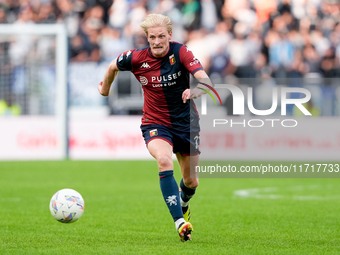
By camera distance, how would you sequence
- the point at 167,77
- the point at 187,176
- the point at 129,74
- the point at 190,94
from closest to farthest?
the point at 190,94 → the point at 167,77 → the point at 187,176 → the point at 129,74

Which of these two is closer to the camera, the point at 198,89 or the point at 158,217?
the point at 198,89

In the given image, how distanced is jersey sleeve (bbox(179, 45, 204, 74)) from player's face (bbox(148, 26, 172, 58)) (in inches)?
7.0

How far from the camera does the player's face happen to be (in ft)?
19.4

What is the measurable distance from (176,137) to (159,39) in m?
1.08

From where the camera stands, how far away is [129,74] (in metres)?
17.0

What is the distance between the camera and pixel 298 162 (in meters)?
15.8

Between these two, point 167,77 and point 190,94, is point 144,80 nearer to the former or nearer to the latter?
point 167,77

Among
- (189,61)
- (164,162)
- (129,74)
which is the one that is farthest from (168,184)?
(129,74)

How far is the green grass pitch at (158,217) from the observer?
222 inches

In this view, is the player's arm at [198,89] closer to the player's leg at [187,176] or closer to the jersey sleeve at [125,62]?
the jersey sleeve at [125,62]

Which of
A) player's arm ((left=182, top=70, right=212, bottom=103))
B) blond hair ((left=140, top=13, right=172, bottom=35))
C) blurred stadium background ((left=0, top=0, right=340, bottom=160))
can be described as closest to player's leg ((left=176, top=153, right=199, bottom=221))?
player's arm ((left=182, top=70, right=212, bottom=103))

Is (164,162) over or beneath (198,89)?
beneath

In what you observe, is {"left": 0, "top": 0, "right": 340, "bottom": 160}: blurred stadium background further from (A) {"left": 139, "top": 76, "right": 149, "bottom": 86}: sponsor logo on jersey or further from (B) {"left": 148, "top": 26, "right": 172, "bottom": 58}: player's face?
(B) {"left": 148, "top": 26, "right": 172, "bottom": 58}: player's face

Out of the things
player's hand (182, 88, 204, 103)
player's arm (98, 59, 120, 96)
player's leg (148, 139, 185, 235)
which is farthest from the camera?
player's arm (98, 59, 120, 96)
